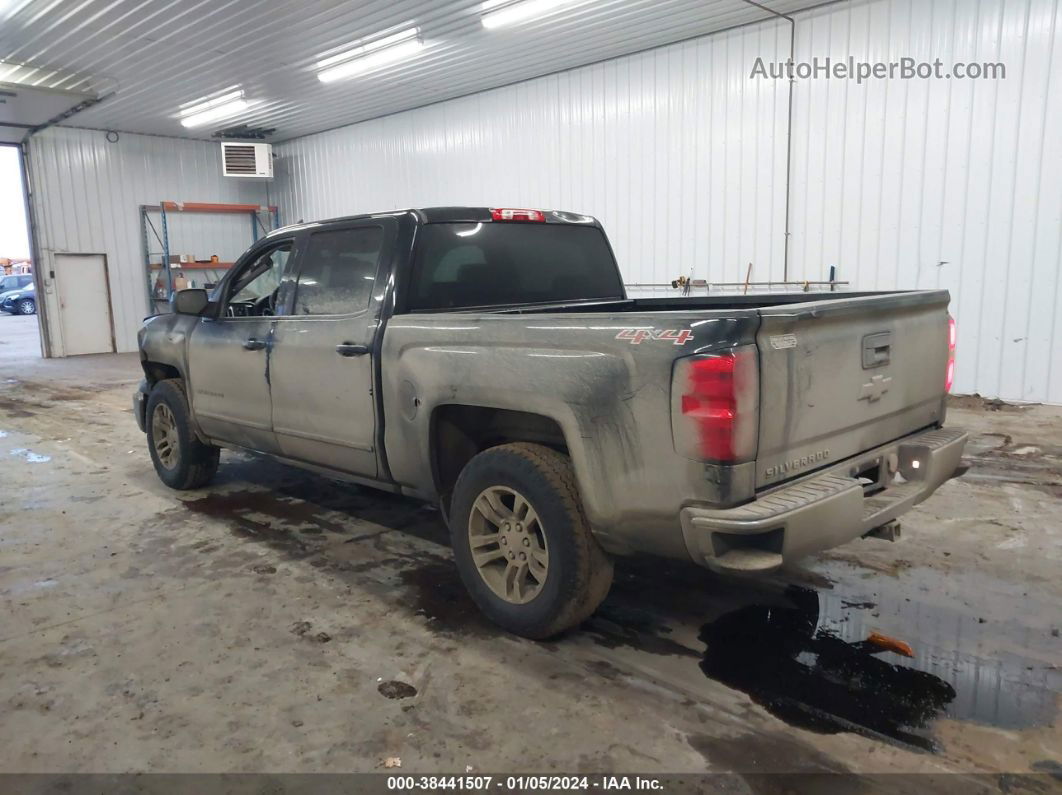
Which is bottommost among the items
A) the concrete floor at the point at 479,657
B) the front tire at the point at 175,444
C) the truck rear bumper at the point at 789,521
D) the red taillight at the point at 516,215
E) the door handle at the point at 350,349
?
the concrete floor at the point at 479,657

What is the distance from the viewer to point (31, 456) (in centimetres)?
743

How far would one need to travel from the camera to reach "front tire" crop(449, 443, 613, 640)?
3166 mm

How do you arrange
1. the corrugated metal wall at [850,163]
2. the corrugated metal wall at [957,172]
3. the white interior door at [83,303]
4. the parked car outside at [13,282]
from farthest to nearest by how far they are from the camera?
the parked car outside at [13,282]
the white interior door at [83,303]
the corrugated metal wall at [850,163]
the corrugated metal wall at [957,172]

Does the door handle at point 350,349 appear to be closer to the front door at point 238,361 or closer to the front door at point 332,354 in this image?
the front door at point 332,354

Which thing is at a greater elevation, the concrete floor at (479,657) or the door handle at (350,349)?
the door handle at (350,349)

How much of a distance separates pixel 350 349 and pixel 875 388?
253 centimetres

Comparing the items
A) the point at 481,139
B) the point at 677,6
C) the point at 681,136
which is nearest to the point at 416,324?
the point at 677,6

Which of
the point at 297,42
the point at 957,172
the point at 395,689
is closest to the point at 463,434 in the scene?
the point at 395,689

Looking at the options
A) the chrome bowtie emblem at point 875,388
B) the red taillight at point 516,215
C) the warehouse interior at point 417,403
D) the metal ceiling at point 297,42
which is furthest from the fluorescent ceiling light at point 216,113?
the chrome bowtie emblem at point 875,388

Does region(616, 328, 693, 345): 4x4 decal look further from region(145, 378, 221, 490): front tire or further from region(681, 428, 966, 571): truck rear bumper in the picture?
region(145, 378, 221, 490): front tire

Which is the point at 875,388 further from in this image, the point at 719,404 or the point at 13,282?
the point at 13,282

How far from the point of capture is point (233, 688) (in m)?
3.09

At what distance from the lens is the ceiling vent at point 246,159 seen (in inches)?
683

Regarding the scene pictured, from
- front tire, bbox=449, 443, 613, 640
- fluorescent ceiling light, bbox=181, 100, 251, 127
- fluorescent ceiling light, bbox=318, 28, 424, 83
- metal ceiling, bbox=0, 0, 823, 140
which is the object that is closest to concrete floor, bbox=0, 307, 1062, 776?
front tire, bbox=449, 443, 613, 640
